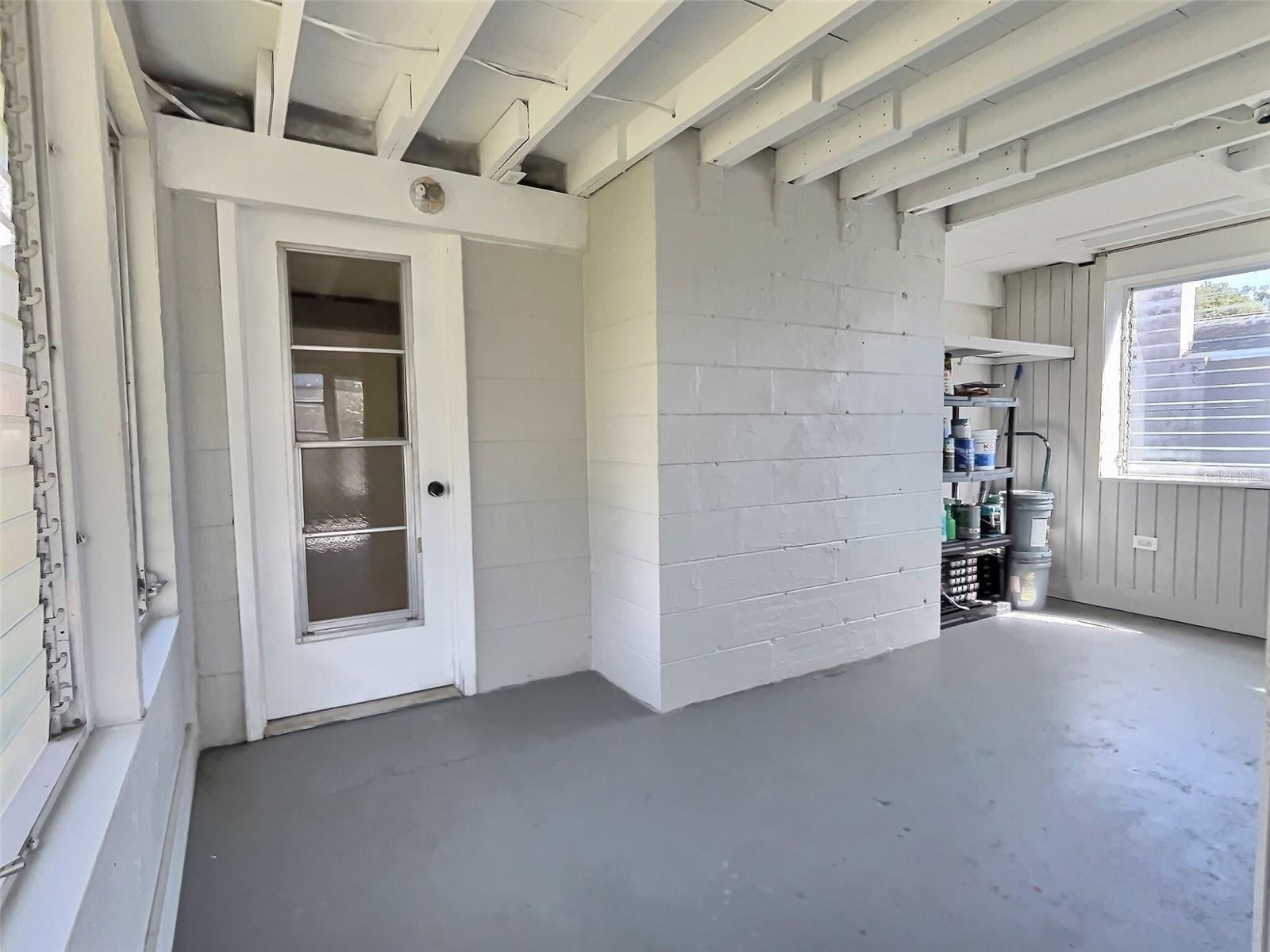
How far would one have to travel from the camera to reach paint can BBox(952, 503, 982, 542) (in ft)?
14.8

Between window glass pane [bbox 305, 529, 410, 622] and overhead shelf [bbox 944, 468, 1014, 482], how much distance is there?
3303mm

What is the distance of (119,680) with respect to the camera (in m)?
1.45

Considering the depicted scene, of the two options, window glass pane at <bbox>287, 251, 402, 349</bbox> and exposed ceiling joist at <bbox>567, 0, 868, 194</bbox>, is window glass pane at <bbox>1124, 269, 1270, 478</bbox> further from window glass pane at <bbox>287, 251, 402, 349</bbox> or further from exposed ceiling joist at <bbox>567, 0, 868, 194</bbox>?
window glass pane at <bbox>287, 251, 402, 349</bbox>

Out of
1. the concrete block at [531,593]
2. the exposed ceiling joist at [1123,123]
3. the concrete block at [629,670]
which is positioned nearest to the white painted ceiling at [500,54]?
the exposed ceiling joist at [1123,123]

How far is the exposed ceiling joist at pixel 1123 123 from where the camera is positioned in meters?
2.35

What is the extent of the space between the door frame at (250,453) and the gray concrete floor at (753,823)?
0.27 m

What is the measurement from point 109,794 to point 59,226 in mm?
1136

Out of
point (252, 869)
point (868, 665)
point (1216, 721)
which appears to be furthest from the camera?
point (868, 665)

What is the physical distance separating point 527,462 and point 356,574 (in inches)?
37.3

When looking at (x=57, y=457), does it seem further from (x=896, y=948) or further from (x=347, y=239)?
(x=896, y=948)

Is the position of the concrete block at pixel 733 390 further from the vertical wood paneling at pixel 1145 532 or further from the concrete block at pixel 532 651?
the vertical wood paneling at pixel 1145 532

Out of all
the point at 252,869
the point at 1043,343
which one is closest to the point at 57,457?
the point at 252,869

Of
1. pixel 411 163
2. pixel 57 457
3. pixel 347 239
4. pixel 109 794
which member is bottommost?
pixel 109 794

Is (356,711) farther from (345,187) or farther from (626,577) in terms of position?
(345,187)
